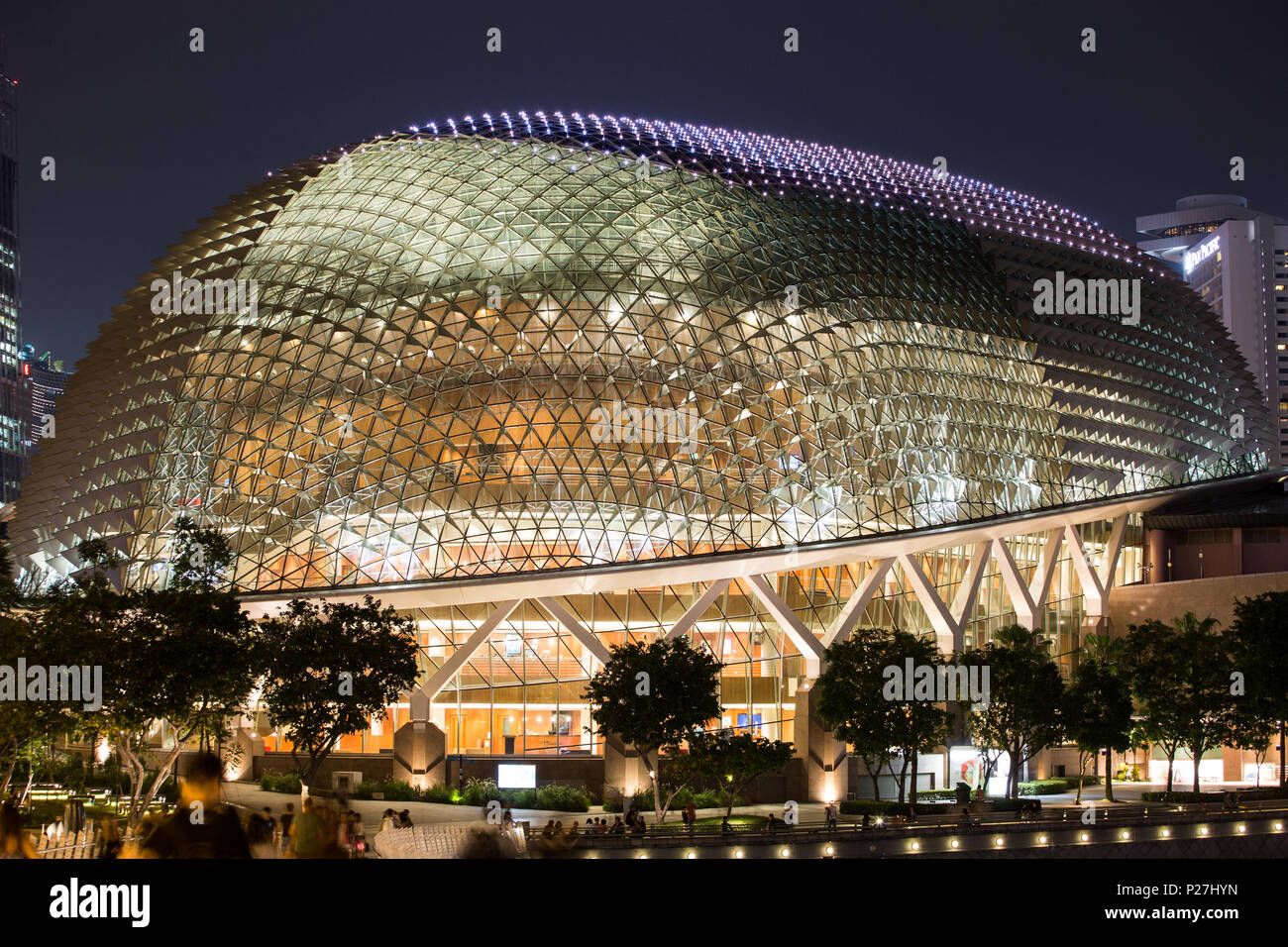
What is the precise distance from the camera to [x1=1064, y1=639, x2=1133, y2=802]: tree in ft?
200

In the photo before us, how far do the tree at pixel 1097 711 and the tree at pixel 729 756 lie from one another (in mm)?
15321

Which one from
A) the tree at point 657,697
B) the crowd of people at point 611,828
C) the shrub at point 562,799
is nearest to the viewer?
the crowd of people at point 611,828

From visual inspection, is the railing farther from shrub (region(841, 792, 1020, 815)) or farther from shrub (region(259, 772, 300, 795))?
shrub (region(841, 792, 1020, 815))

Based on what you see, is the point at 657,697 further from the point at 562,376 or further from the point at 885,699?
the point at 562,376

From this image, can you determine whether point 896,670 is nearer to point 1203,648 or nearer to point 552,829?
point 1203,648

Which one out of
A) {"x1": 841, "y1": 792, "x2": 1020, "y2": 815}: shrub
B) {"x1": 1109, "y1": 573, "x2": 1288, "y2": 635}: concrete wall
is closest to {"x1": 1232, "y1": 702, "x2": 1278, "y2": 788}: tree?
{"x1": 841, "y1": 792, "x2": 1020, "y2": 815}: shrub

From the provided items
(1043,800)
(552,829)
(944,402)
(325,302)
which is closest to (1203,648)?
(1043,800)

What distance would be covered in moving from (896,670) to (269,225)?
42.9 m

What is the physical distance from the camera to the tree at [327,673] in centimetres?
4647

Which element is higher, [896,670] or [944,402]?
[944,402]

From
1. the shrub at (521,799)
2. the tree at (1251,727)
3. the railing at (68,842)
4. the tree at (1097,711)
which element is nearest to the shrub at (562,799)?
the shrub at (521,799)

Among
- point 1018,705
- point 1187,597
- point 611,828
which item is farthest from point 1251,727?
point 611,828

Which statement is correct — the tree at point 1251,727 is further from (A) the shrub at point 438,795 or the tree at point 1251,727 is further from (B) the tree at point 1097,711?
(A) the shrub at point 438,795

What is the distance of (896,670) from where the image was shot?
55906mm
